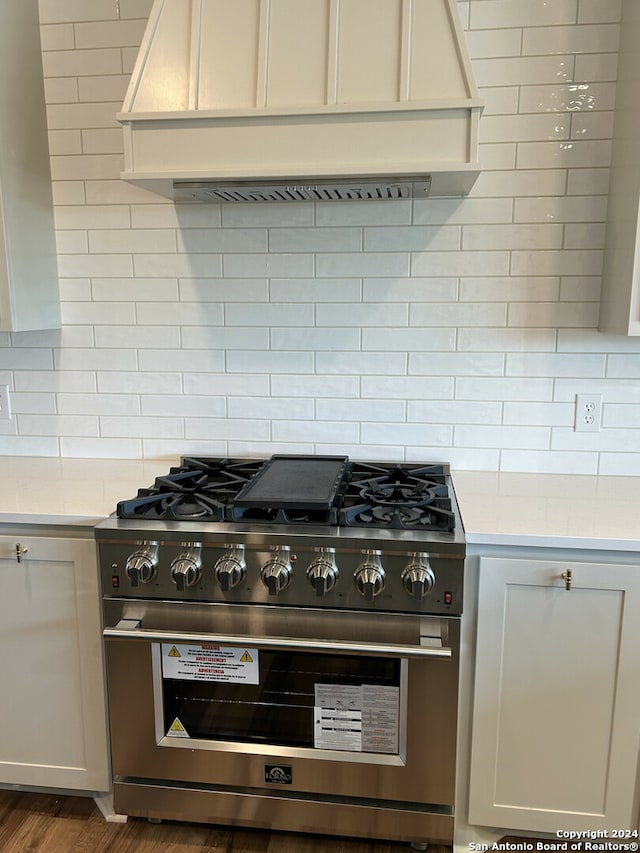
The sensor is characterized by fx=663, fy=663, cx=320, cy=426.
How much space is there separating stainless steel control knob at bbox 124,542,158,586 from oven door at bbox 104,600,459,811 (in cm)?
10

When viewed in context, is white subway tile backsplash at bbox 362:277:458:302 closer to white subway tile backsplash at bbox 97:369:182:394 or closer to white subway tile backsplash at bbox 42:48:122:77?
white subway tile backsplash at bbox 97:369:182:394

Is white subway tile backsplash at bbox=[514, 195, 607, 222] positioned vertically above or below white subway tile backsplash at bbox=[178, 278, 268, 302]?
above

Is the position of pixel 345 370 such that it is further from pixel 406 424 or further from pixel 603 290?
pixel 603 290

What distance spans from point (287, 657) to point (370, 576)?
1.09 ft

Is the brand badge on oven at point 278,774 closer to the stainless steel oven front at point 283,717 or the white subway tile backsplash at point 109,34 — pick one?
the stainless steel oven front at point 283,717

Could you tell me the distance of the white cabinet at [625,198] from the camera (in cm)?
178

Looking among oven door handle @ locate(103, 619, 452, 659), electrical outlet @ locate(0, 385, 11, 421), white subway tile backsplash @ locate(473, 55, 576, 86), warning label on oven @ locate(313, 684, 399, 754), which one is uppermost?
white subway tile backsplash @ locate(473, 55, 576, 86)

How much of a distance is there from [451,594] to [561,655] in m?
0.33

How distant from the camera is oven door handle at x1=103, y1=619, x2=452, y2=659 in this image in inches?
60.5

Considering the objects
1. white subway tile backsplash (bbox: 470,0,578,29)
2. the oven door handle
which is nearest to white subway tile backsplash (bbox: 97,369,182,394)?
the oven door handle

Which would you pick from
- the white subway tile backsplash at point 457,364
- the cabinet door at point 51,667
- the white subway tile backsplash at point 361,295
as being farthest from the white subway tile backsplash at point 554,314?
the cabinet door at point 51,667

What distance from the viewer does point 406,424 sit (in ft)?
7.25

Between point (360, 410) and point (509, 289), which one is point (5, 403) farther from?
point (509, 289)

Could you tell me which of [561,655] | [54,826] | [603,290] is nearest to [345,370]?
[603,290]
